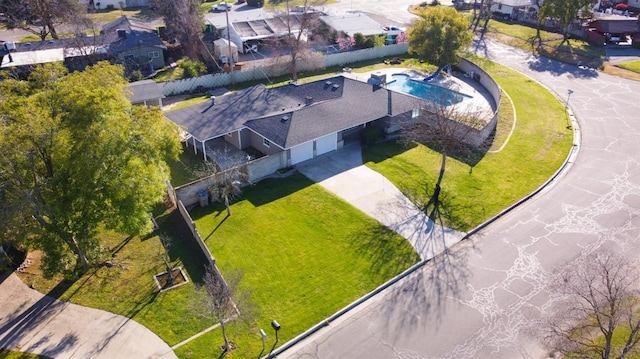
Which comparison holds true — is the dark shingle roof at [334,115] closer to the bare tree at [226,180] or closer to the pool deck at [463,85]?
the bare tree at [226,180]

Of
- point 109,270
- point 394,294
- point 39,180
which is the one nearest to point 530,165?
point 394,294

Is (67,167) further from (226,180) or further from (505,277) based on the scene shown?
(505,277)

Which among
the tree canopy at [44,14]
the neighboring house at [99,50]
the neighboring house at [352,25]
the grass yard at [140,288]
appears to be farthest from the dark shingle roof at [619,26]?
the tree canopy at [44,14]

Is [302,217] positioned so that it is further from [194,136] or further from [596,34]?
[596,34]

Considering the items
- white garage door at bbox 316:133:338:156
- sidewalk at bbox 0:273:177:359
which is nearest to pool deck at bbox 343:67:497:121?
white garage door at bbox 316:133:338:156

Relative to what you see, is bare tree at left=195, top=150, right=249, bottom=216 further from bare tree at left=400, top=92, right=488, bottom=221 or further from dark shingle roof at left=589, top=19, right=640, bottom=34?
dark shingle roof at left=589, top=19, right=640, bottom=34
